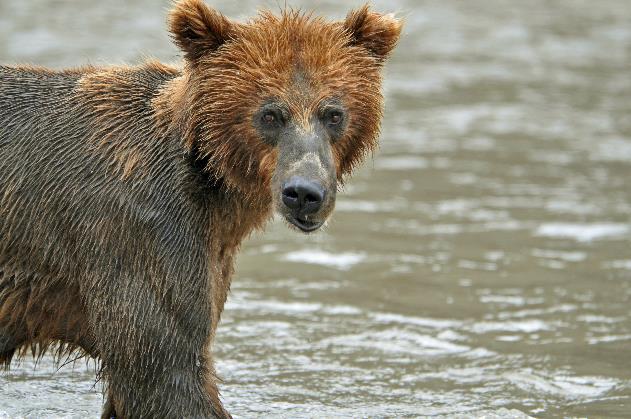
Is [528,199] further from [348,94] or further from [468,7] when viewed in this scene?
[468,7]

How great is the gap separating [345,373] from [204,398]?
6.68 ft

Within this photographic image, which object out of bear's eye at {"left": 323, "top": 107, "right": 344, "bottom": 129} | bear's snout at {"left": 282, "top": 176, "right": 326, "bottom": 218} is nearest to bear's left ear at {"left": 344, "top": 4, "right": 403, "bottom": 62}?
bear's eye at {"left": 323, "top": 107, "right": 344, "bottom": 129}

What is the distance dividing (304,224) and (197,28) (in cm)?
101

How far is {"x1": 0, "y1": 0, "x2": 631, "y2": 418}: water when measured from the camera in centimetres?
755

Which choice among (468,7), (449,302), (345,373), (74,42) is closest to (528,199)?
(449,302)

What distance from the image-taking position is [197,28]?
5824 mm

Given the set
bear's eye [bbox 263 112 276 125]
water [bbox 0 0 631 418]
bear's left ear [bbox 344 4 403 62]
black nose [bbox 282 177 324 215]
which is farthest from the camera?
water [bbox 0 0 631 418]

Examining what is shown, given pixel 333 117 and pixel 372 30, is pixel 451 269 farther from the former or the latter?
pixel 333 117

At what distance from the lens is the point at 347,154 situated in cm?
611

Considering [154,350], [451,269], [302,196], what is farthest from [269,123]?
[451,269]

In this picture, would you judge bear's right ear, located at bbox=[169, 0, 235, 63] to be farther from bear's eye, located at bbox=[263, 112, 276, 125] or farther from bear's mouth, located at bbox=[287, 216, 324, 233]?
bear's mouth, located at bbox=[287, 216, 324, 233]

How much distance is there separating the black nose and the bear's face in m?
0.05

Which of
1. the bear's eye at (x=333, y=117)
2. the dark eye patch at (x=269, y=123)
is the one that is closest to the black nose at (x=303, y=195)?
the dark eye patch at (x=269, y=123)

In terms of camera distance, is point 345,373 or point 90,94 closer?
point 90,94
